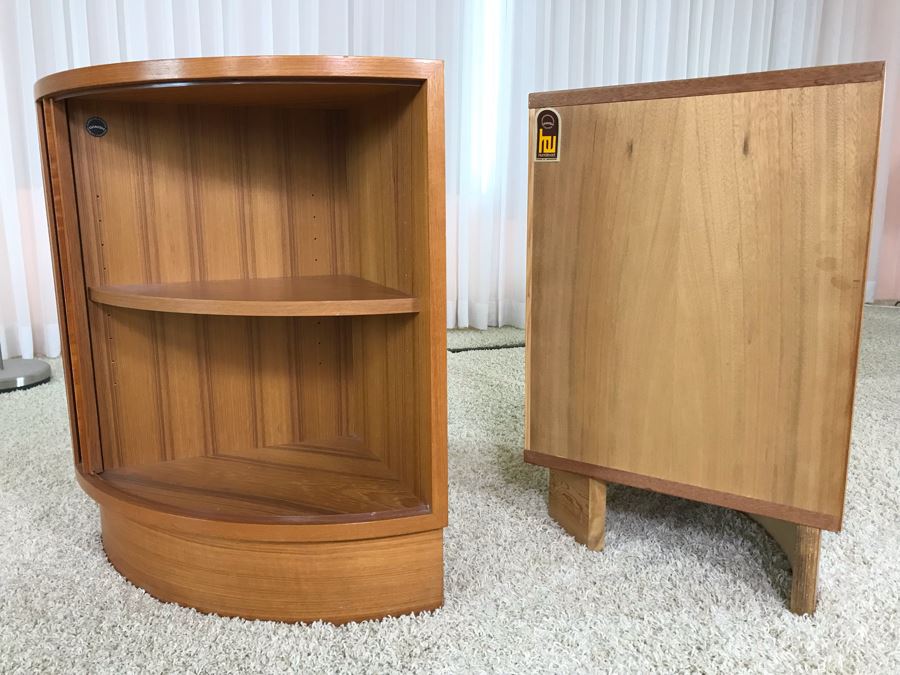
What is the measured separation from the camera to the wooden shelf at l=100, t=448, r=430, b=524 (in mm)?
1119

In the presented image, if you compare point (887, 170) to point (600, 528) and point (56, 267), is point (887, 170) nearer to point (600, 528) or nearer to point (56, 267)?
point (600, 528)

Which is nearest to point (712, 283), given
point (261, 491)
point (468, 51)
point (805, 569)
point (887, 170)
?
point (805, 569)

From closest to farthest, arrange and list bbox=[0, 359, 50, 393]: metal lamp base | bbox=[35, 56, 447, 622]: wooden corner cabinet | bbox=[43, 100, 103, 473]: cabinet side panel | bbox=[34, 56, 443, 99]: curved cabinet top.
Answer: bbox=[34, 56, 443, 99]: curved cabinet top → bbox=[35, 56, 447, 622]: wooden corner cabinet → bbox=[43, 100, 103, 473]: cabinet side panel → bbox=[0, 359, 50, 393]: metal lamp base

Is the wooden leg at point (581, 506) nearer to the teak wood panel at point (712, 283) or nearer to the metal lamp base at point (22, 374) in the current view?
the teak wood panel at point (712, 283)

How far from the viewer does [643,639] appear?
107 centimetres

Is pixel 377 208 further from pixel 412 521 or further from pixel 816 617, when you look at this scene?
pixel 816 617

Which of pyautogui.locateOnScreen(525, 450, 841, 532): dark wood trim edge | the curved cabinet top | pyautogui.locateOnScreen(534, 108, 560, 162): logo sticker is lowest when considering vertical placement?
pyautogui.locateOnScreen(525, 450, 841, 532): dark wood trim edge

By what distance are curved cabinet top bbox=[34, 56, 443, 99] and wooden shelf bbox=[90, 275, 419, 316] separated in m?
0.29

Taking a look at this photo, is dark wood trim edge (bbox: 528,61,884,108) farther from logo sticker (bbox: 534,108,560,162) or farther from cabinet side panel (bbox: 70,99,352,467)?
cabinet side panel (bbox: 70,99,352,467)

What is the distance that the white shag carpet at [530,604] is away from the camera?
1.03m

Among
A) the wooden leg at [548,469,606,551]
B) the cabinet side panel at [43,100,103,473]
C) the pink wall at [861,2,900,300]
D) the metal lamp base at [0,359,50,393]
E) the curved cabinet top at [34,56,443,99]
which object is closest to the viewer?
the curved cabinet top at [34,56,443,99]

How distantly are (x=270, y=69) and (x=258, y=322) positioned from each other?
560 mm

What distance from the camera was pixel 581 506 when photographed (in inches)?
53.1

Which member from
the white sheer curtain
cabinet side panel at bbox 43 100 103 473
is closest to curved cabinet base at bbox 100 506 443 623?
cabinet side panel at bbox 43 100 103 473
